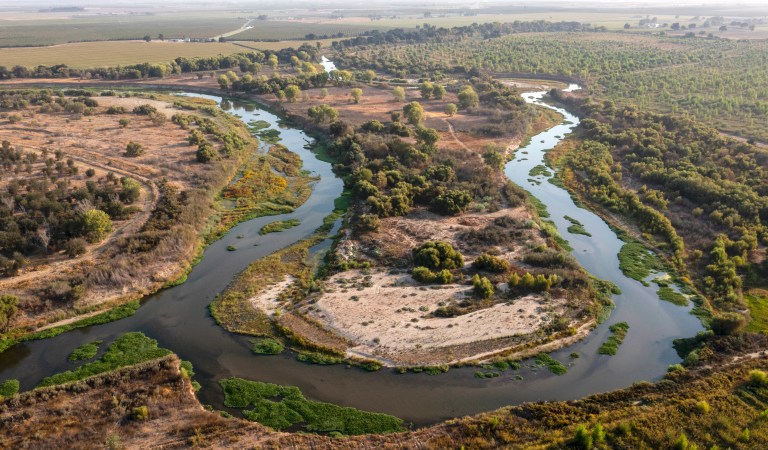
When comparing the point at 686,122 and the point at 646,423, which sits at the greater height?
the point at 686,122

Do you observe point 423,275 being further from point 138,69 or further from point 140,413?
point 138,69

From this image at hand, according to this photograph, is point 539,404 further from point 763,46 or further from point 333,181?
point 763,46

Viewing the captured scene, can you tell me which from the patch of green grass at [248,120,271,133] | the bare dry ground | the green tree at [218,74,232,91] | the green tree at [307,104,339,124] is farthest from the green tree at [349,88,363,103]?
the bare dry ground

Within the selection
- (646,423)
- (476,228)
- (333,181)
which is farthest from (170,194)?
(646,423)

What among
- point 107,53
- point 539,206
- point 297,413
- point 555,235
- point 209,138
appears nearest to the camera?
point 297,413

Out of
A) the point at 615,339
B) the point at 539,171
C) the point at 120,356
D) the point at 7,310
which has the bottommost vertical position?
the point at 615,339

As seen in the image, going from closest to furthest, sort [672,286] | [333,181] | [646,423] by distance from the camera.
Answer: [646,423]
[672,286]
[333,181]

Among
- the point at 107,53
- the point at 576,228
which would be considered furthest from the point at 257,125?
the point at 107,53

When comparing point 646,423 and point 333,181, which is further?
point 333,181
